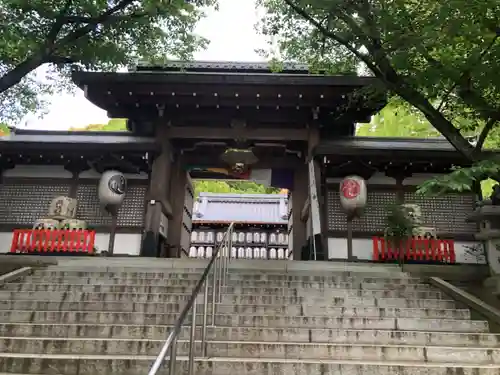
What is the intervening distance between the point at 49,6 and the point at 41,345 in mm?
5547

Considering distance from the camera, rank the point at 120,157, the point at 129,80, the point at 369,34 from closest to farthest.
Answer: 1. the point at 369,34
2. the point at 129,80
3. the point at 120,157

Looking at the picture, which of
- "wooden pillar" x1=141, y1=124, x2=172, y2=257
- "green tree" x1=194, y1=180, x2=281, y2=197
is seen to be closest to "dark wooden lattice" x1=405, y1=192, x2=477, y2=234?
"wooden pillar" x1=141, y1=124, x2=172, y2=257

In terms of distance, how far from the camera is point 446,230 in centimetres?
1088

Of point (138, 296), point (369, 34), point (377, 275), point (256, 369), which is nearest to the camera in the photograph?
point (256, 369)

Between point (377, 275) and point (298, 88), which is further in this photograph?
point (298, 88)

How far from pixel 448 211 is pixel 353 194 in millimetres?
2766

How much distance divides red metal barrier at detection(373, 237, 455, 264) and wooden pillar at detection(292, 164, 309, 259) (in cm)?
224

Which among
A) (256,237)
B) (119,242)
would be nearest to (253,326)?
(119,242)

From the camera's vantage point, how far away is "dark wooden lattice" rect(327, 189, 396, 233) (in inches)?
431

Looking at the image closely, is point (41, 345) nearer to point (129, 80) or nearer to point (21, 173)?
point (129, 80)

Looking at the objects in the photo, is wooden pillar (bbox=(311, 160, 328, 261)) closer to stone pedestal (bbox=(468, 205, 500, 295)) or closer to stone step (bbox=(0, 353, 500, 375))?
stone pedestal (bbox=(468, 205, 500, 295))

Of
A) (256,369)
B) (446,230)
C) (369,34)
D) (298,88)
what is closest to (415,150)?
(446,230)

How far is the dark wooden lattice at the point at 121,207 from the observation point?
36.8 feet

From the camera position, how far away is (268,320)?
18.1ft
